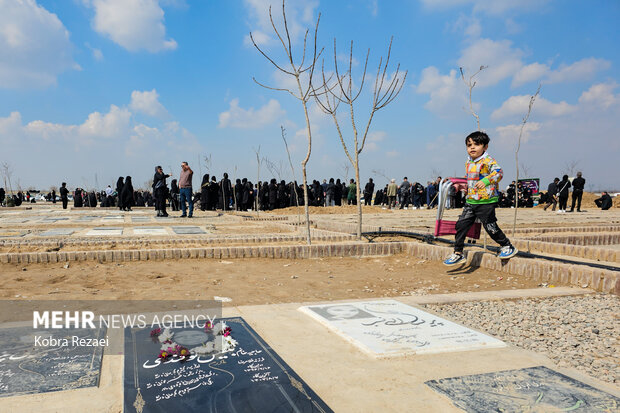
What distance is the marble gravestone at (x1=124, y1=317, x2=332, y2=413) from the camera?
1828 millimetres

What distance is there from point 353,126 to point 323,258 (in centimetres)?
255

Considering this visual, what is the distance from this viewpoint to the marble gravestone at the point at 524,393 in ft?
6.01

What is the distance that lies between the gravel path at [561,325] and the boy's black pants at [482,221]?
1.30 m

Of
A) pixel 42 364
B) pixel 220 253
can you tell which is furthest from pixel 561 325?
pixel 220 253

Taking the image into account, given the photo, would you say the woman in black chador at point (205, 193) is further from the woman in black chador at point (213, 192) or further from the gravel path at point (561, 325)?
the gravel path at point (561, 325)

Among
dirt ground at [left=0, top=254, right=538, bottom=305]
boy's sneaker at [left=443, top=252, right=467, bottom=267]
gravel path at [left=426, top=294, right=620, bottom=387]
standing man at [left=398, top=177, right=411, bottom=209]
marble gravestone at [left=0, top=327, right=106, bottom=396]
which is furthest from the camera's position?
standing man at [left=398, top=177, right=411, bottom=209]

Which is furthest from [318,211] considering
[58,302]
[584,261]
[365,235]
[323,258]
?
[58,302]

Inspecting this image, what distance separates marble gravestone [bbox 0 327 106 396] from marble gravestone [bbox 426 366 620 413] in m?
1.70

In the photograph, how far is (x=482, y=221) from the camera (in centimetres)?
516

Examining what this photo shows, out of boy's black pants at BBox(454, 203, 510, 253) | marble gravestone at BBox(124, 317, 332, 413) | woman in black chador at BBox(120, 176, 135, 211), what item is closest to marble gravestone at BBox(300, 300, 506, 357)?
marble gravestone at BBox(124, 317, 332, 413)

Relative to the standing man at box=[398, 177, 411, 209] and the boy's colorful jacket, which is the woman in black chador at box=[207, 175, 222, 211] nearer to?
the standing man at box=[398, 177, 411, 209]

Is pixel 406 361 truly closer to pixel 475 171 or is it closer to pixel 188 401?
pixel 188 401

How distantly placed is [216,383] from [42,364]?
94cm

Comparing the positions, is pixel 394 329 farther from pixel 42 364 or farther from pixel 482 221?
pixel 482 221
